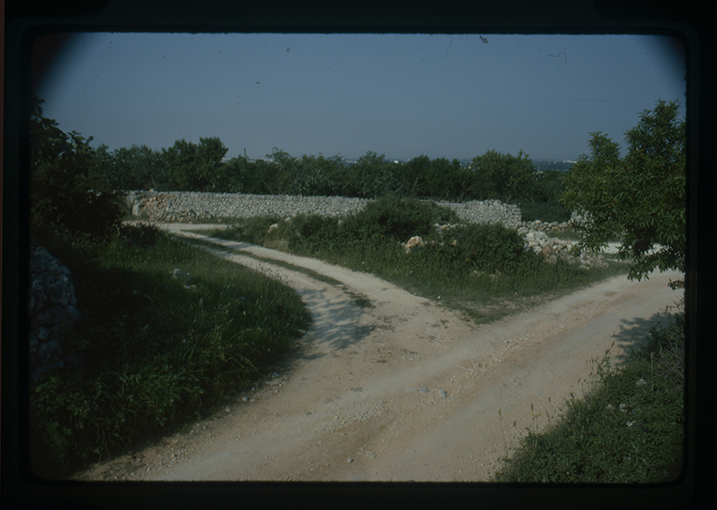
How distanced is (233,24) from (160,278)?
169 inches

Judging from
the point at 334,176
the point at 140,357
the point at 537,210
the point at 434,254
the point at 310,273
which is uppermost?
the point at 334,176

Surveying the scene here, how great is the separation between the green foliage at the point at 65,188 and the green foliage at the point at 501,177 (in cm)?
1477

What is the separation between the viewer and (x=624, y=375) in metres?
3.66

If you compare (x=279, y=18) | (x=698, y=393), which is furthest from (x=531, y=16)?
(x=698, y=393)

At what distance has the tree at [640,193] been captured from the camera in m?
2.65

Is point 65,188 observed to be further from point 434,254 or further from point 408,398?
point 434,254

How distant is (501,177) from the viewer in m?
19.9

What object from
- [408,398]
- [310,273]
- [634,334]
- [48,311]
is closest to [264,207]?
[310,273]

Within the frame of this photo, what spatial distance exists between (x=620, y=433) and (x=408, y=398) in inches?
65.0

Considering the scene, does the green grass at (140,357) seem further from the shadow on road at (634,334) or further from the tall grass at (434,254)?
the shadow on road at (634,334)

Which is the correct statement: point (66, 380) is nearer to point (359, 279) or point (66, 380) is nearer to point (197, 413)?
point (197, 413)

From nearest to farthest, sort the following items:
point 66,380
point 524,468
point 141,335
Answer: point 524,468
point 66,380
point 141,335

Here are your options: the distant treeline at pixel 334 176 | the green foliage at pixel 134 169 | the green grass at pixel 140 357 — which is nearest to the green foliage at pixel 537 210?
the distant treeline at pixel 334 176

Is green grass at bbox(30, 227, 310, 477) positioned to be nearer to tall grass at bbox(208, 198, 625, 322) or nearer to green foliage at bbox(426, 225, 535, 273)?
tall grass at bbox(208, 198, 625, 322)
